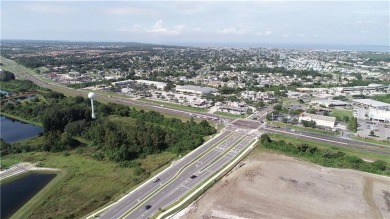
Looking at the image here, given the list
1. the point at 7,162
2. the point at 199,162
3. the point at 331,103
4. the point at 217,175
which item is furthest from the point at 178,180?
the point at 331,103

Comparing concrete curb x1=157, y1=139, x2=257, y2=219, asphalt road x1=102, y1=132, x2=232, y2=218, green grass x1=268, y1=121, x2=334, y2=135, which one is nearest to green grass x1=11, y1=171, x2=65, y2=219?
asphalt road x1=102, y1=132, x2=232, y2=218

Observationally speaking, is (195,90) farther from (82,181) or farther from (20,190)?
(20,190)

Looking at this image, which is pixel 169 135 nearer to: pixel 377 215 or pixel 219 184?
Result: pixel 219 184

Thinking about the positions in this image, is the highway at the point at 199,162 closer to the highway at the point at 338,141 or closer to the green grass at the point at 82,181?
the highway at the point at 338,141

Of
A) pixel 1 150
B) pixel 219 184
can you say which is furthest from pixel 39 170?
pixel 219 184

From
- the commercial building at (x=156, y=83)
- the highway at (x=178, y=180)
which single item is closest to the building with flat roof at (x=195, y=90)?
the commercial building at (x=156, y=83)
